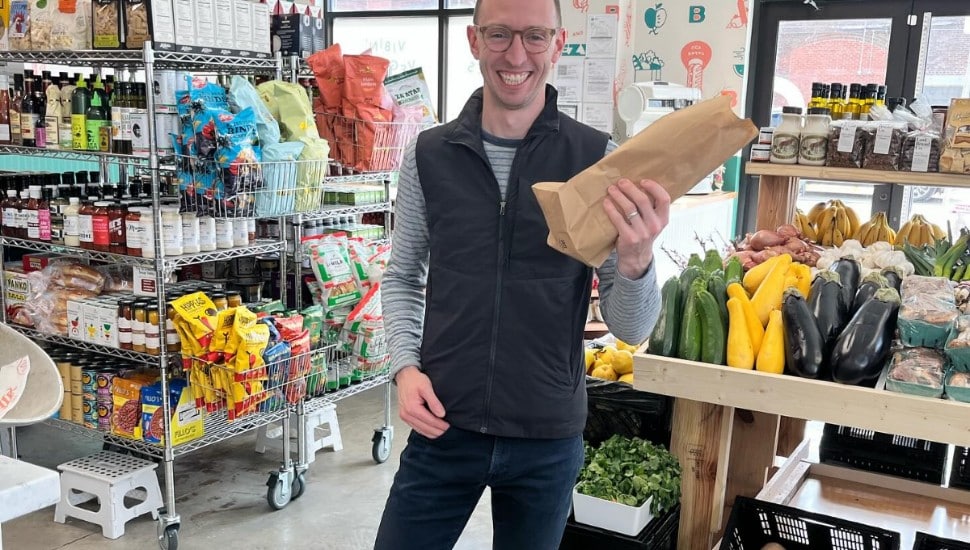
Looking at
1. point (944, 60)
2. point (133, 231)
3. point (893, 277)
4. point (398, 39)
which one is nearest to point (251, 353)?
point (133, 231)

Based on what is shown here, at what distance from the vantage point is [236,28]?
11.0 ft

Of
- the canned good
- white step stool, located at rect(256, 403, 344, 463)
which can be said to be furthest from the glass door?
the canned good

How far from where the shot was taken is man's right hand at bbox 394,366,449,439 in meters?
1.62

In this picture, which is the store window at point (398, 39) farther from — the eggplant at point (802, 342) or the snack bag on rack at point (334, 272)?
the eggplant at point (802, 342)

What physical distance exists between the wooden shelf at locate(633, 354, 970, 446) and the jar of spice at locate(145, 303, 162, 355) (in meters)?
1.82

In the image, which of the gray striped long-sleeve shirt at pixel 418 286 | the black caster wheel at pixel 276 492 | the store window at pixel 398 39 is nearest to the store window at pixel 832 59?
the store window at pixel 398 39

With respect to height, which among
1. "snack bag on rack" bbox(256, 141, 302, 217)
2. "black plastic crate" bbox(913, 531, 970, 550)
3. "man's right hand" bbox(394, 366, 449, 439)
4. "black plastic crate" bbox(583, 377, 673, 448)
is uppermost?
"snack bag on rack" bbox(256, 141, 302, 217)

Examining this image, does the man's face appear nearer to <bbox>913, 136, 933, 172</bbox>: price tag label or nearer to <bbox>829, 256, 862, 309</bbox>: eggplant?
<bbox>829, 256, 862, 309</bbox>: eggplant

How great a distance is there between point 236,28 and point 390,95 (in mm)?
816

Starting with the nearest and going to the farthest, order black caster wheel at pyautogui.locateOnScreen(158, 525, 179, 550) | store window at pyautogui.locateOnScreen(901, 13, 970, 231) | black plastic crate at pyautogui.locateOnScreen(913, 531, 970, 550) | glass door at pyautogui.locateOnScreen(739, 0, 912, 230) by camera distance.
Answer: black plastic crate at pyautogui.locateOnScreen(913, 531, 970, 550), black caster wheel at pyautogui.locateOnScreen(158, 525, 179, 550), store window at pyautogui.locateOnScreen(901, 13, 970, 231), glass door at pyautogui.locateOnScreen(739, 0, 912, 230)

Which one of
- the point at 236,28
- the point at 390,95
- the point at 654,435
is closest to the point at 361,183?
the point at 390,95

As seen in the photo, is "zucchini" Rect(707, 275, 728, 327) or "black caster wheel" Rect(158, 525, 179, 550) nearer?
"zucchini" Rect(707, 275, 728, 327)

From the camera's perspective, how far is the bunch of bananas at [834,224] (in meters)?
3.36

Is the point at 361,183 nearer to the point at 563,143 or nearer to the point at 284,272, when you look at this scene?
the point at 284,272
